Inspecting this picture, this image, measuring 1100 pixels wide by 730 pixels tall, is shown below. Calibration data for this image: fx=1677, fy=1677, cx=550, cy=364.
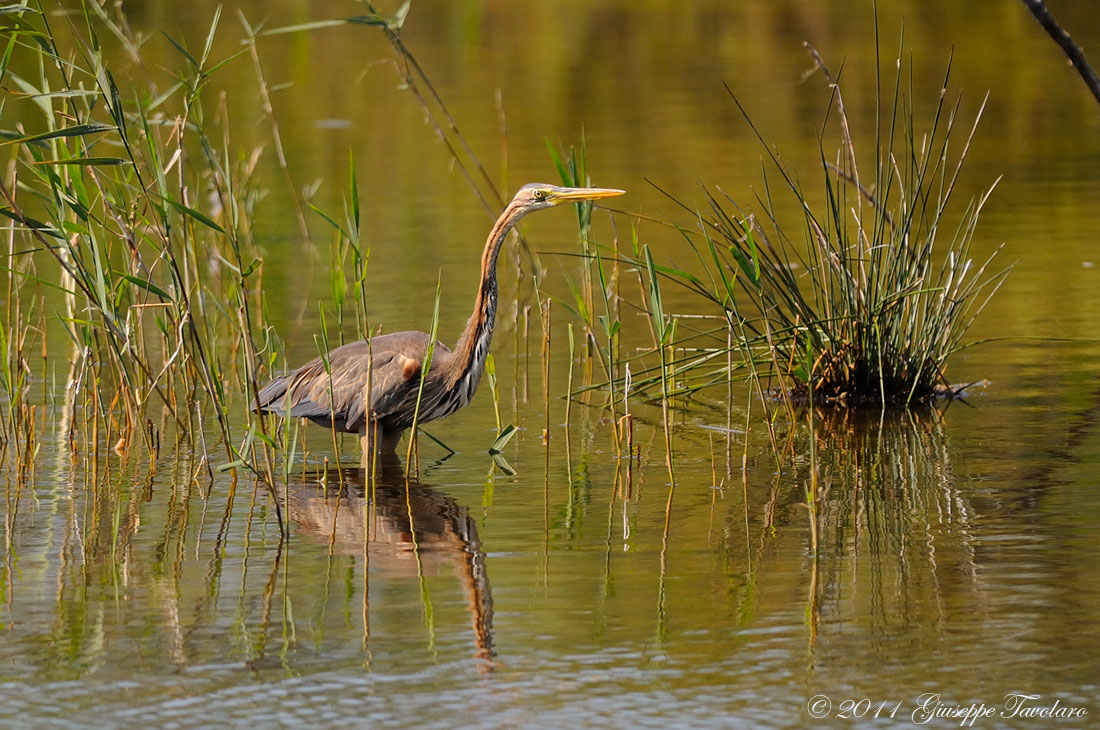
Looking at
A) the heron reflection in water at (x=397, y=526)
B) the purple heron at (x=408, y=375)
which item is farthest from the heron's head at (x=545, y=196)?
the heron reflection in water at (x=397, y=526)

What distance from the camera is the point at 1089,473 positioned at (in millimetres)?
6293

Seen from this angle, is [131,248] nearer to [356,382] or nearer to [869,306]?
[356,382]

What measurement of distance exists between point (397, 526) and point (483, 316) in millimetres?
1192

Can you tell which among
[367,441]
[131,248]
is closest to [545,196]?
[367,441]

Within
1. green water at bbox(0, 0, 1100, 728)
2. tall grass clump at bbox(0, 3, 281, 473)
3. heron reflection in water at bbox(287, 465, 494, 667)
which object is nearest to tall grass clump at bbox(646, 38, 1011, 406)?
green water at bbox(0, 0, 1100, 728)

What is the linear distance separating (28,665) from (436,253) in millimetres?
7526

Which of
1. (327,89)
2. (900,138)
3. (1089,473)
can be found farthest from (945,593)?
(327,89)

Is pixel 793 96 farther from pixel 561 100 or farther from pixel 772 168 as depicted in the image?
pixel 772 168

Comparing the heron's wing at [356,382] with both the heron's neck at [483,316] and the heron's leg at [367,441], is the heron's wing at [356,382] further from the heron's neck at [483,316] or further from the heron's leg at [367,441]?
the heron's neck at [483,316]

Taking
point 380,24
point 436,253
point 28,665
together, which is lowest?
point 28,665

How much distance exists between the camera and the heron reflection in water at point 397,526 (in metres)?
5.32

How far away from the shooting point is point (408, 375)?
265 inches

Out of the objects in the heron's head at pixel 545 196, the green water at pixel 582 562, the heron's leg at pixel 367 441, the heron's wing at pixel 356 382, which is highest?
the heron's head at pixel 545 196

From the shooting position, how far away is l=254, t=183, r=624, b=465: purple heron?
6.74 m
